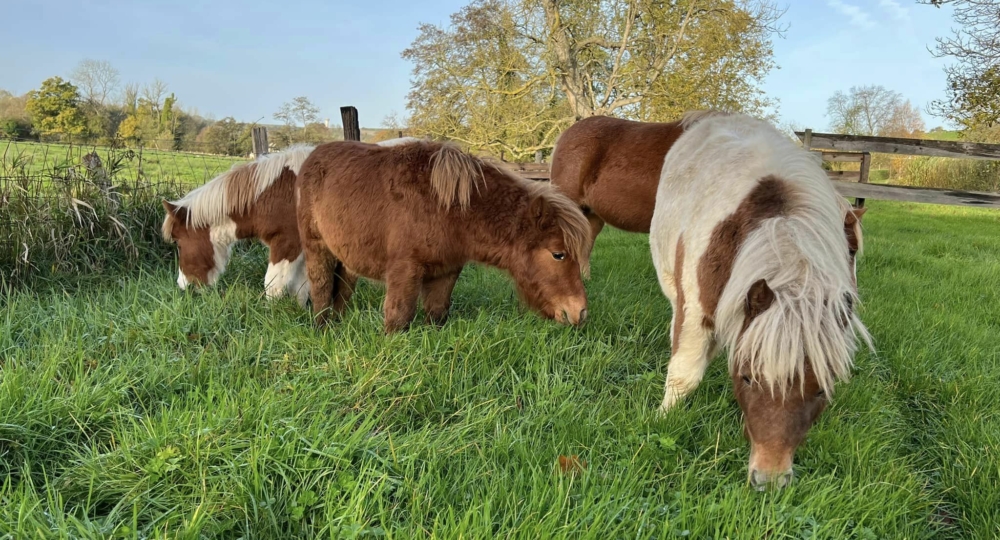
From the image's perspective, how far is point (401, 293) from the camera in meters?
3.39

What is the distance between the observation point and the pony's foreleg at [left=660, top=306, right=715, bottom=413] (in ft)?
8.44

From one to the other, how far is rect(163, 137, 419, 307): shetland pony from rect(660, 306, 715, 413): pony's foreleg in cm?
327

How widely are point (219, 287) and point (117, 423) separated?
9.61ft

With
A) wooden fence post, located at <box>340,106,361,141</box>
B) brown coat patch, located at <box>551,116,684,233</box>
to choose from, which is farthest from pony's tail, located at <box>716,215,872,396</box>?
wooden fence post, located at <box>340,106,361,141</box>

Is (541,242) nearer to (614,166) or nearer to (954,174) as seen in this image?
(614,166)

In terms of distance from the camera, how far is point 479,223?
3.50 meters

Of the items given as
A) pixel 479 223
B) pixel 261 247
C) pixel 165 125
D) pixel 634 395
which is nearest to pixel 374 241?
pixel 479 223

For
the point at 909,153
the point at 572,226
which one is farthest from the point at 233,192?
the point at 909,153

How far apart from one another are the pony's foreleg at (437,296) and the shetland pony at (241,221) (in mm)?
1455

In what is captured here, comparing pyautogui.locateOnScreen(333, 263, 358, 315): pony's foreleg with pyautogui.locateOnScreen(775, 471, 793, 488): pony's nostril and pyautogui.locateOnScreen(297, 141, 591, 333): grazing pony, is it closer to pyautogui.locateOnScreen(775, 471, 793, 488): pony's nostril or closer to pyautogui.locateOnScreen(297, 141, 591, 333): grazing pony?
pyautogui.locateOnScreen(297, 141, 591, 333): grazing pony

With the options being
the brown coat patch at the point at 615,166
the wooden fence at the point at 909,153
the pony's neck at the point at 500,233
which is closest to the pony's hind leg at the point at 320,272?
the pony's neck at the point at 500,233

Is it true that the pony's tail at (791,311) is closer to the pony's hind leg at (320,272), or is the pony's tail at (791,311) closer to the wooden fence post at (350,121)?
the pony's hind leg at (320,272)

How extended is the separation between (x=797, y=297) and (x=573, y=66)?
48.6 feet

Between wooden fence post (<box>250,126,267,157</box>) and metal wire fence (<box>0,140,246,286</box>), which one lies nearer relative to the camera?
metal wire fence (<box>0,140,246,286</box>)
